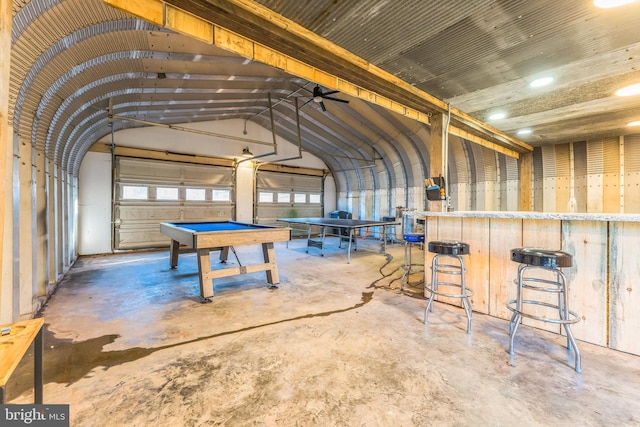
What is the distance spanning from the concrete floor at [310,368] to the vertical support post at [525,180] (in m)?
5.06

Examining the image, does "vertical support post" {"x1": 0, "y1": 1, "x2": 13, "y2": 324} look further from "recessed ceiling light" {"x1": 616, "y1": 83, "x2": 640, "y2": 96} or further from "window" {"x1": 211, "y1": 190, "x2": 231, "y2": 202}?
"window" {"x1": 211, "y1": 190, "x2": 231, "y2": 202}

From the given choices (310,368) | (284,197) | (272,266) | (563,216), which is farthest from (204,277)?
(284,197)

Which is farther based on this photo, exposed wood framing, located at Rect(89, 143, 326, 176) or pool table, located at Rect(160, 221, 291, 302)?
exposed wood framing, located at Rect(89, 143, 326, 176)

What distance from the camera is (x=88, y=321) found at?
270 cm

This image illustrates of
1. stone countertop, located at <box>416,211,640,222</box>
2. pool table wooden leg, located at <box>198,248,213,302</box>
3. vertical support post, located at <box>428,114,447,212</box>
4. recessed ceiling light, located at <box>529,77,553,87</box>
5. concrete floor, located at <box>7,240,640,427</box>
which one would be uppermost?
recessed ceiling light, located at <box>529,77,553,87</box>

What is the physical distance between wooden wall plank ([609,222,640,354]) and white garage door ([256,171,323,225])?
26.5 ft

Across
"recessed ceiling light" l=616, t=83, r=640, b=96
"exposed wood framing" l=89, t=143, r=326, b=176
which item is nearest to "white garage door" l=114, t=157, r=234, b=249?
"exposed wood framing" l=89, t=143, r=326, b=176

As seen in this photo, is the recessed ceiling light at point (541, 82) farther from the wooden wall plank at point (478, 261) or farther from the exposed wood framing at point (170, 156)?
the exposed wood framing at point (170, 156)

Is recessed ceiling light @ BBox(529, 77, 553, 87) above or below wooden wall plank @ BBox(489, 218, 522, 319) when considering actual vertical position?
above

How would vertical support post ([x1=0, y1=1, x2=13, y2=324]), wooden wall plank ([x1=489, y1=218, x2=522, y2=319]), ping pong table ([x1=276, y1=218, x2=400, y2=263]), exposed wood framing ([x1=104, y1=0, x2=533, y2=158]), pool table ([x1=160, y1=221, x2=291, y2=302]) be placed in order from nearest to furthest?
vertical support post ([x1=0, y1=1, x2=13, y2=324])
exposed wood framing ([x1=104, y1=0, x2=533, y2=158])
wooden wall plank ([x1=489, y1=218, x2=522, y2=319])
pool table ([x1=160, y1=221, x2=291, y2=302])
ping pong table ([x1=276, y1=218, x2=400, y2=263])

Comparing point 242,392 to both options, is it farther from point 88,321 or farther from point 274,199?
point 274,199

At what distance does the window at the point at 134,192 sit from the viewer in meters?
6.63

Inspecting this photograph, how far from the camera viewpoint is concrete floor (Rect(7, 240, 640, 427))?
150cm

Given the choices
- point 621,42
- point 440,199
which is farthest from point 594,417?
point 621,42
